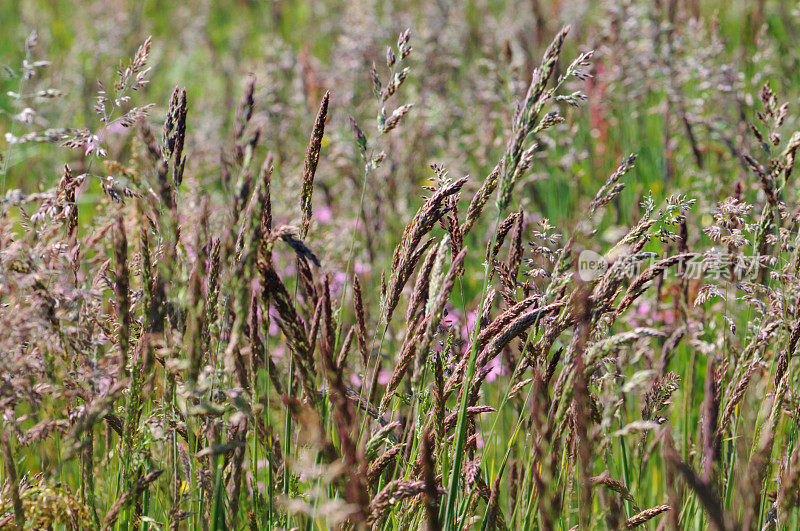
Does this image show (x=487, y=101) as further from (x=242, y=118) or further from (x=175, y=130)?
(x=242, y=118)

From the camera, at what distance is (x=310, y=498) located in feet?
5.20

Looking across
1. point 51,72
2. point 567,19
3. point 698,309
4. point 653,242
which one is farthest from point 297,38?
point 653,242

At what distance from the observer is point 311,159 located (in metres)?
1.44

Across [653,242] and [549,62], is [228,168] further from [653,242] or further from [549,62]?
[653,242]

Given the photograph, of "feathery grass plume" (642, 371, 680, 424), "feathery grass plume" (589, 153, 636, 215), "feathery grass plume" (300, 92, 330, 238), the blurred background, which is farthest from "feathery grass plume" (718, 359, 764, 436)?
the blurred background

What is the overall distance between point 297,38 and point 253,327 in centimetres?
693

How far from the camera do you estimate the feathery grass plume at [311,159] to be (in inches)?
55.5

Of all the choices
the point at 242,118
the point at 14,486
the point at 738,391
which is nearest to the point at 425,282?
the point at 242,118

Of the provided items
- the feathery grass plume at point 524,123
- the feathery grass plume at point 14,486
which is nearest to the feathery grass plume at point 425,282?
the feathery grass plume at point 524,123

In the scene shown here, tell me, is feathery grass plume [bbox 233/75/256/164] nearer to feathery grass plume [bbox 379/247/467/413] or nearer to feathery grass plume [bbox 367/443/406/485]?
feathery grass plume [bbox 379/247/467/413]

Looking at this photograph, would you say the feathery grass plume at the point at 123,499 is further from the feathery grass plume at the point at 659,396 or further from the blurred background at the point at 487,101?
the blurred background at the point at 487,101

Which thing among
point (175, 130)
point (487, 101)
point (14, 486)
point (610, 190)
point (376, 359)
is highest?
point (487, 101)

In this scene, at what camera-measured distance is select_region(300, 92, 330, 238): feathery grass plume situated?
1.41 meters

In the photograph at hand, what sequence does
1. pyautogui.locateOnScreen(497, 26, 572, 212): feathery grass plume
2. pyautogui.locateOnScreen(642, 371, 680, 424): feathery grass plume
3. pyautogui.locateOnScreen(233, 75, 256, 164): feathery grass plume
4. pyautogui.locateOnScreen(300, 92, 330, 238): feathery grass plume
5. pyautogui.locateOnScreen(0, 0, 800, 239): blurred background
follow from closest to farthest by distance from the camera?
pyautogui.locateOnScreen(233, 75, 256, 164): feathery grass plume
pyautogui.locateOnScreen(497, 26, 572, 212): feathery grass plume
pyautogui.locateOnScreen(300, 92, 330, 238): feathery grass plume
pyautogui.locateOnScreen(642, 371, 680, 424): feathery grass plume
pyautogui.locateOnScreen(0, 0, 800, 239): blurred background
